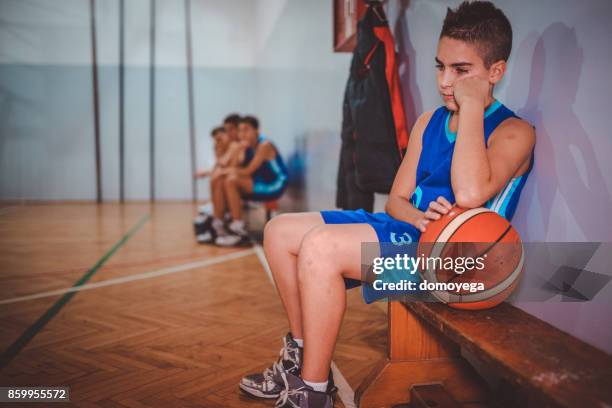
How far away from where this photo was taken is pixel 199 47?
8.24 metres

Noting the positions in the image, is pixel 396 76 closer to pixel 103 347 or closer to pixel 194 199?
pixel 103 347

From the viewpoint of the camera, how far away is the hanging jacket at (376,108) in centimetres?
212

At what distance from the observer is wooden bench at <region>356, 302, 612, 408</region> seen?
839 mm

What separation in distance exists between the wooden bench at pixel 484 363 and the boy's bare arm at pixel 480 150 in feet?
0.91

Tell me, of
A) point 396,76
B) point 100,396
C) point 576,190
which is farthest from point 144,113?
point 576,190

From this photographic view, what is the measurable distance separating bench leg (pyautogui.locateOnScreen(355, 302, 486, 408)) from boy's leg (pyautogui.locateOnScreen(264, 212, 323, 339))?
24 cm

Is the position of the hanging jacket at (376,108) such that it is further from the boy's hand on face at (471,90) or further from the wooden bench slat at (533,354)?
the wooden bench slat at (533,354)

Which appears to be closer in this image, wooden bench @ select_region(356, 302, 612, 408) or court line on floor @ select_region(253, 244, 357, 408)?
wooden bench @ select_region(356, 302, 612, 408)

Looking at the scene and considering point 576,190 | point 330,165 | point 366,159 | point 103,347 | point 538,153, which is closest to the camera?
point 576,190

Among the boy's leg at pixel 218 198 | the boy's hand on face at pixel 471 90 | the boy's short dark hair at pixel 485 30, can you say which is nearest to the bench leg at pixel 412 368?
the boy's hand on face at pixel 471 90

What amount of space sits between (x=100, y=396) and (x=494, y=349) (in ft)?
3.53

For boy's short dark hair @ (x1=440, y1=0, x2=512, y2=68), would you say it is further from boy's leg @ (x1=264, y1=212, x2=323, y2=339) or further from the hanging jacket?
the hanging jacket

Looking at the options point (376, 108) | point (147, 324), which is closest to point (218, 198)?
point (147, 324)

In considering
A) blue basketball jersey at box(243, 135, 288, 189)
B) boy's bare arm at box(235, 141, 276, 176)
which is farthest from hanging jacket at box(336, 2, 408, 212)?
blue basketball jersey at box(243, 135, 288, 189)
